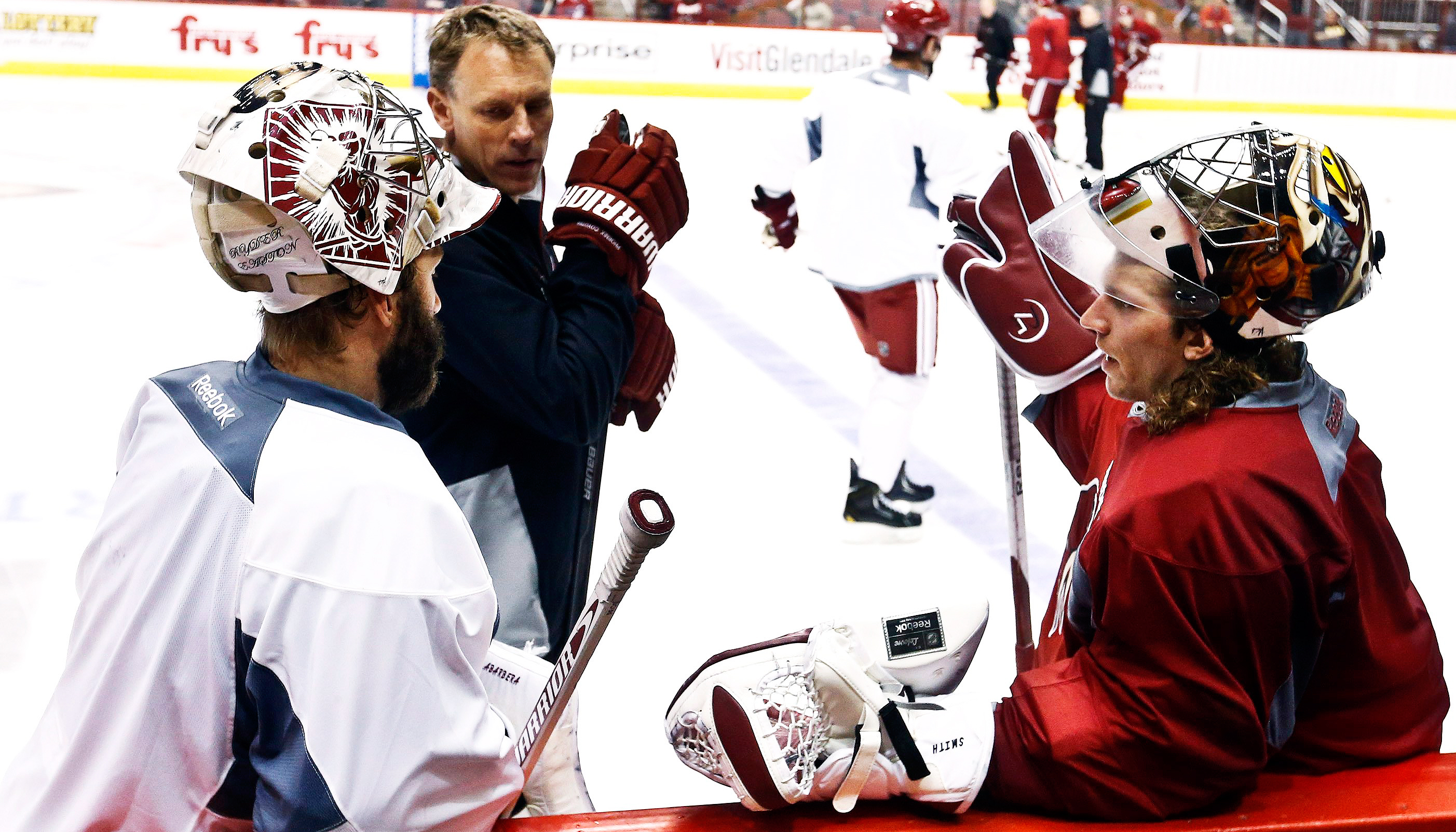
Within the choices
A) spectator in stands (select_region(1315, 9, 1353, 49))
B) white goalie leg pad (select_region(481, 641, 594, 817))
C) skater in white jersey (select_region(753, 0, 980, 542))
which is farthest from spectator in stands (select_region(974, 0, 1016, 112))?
white goalie leg pad (select_region(481, 641, 594, 817))

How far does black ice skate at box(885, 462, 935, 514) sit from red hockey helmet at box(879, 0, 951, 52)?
1361 millimetres

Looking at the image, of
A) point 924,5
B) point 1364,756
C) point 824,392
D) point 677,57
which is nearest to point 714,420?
point 824,392

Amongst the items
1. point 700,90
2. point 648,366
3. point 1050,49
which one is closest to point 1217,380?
point 648,366

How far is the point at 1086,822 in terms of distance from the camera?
4.10 ft

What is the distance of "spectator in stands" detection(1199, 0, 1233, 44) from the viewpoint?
16.5 meters

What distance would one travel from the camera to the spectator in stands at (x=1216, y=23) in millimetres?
16453

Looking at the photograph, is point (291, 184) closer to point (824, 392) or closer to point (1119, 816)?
point (1119, 816)

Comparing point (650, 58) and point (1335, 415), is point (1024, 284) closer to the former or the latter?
point (1335, 415)

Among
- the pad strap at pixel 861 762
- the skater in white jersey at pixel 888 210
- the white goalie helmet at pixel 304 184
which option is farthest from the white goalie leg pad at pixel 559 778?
the skater in white jersey at pixel 888 210

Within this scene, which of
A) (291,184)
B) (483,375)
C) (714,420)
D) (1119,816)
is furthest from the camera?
(714,420)

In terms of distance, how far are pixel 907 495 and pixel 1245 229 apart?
3.26 meters

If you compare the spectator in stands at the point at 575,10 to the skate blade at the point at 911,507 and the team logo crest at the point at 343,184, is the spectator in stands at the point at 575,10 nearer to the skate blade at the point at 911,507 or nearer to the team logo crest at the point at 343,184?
the skate blade at the point at 911,507

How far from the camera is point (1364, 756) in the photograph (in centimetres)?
135

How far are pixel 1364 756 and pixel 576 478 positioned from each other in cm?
112
